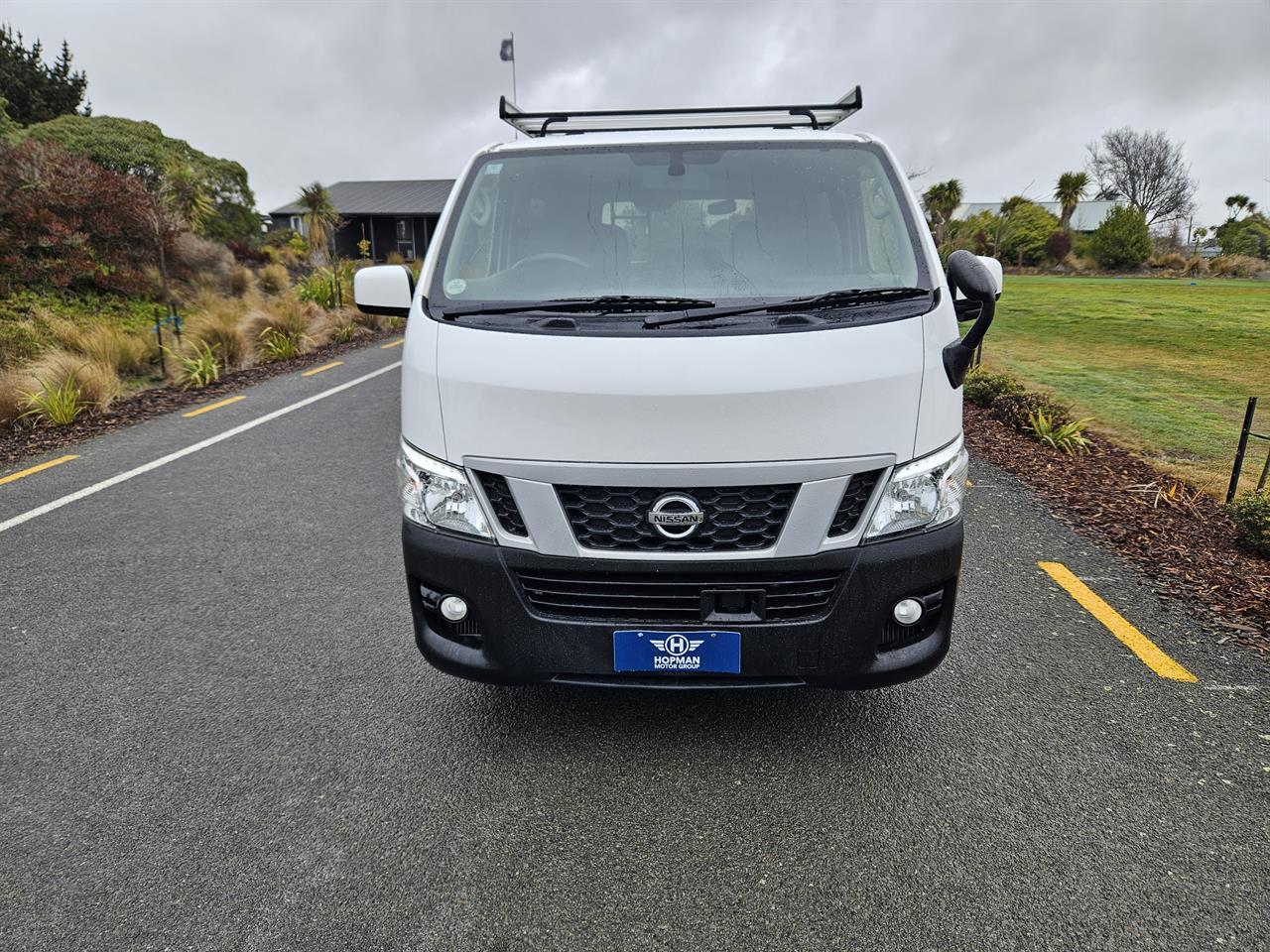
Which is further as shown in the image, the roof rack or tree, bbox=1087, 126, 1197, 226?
tree, bbox=1087, 126, 1197, 226

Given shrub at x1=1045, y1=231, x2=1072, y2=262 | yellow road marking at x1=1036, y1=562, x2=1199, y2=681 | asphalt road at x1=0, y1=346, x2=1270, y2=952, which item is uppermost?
shrub at x1=1045, y1=231, x2=1072, y2=262

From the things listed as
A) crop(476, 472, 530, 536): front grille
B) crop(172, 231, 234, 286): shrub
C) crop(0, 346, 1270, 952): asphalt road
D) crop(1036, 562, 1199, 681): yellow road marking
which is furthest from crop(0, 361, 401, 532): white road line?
crop(172, 231, 234, 286): shrub

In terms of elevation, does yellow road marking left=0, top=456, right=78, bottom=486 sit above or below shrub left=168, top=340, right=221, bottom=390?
below

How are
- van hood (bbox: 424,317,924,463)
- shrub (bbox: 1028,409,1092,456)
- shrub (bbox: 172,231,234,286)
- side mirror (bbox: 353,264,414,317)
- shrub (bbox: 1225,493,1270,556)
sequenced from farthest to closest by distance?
shrub (bbox: 172,231,234,286) < shrub (bbox: 1028,409,1092,456) < shrub (bbox: 1225,493,1270,556) < side mirror (bbox: 353,264,414,317) < van hood (bbox: 424,317,924,463)

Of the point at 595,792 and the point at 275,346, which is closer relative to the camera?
the point at 595,792

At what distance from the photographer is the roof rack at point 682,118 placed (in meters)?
4.06

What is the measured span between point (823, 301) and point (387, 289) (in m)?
1.72

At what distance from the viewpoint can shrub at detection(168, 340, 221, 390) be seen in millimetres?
10773

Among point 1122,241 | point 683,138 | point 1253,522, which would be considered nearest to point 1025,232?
point 1122,241

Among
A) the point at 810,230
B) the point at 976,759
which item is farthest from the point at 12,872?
the point at 810,230

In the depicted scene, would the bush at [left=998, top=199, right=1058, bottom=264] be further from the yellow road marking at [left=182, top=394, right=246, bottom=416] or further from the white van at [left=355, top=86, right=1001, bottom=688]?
the white van at [left=355, top=86, right=1001, bottom=688]

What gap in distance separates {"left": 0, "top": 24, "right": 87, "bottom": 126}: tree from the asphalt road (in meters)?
40.2

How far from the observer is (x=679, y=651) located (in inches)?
103

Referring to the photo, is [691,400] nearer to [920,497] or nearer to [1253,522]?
[920,497]
